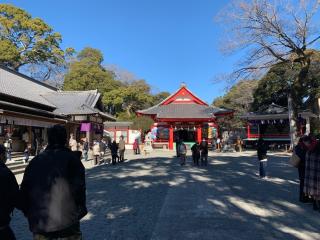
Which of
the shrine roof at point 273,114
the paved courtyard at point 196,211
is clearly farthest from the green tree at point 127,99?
the paved courtyard at point 196,211

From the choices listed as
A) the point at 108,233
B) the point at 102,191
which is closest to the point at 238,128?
the point at 102,191

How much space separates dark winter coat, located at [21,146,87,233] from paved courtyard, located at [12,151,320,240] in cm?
322

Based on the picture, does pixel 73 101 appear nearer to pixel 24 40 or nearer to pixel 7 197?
pixel 24 40

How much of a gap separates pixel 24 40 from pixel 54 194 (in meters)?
47.3

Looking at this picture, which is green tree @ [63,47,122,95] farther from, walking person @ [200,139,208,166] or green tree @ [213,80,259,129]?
walking person @ [200,139,208,166]

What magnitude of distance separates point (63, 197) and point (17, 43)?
47788mm

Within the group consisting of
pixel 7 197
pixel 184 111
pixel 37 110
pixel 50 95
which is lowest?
pixel 7 197

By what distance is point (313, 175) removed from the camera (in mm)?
8906

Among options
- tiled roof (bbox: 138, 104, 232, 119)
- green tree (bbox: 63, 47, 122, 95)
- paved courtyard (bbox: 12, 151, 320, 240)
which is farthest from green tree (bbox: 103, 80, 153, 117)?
paved courtyard (bbox: 12, 151, 320, 240)

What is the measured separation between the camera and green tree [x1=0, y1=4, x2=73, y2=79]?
45.5m

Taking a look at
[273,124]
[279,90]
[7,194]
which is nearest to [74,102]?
[273,124]

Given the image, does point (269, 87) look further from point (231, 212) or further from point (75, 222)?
point (75, 222)

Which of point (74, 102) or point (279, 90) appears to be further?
point (279, 90)

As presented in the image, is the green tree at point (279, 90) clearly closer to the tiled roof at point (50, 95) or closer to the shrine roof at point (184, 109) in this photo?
the shrine roof at point (184, 109)
